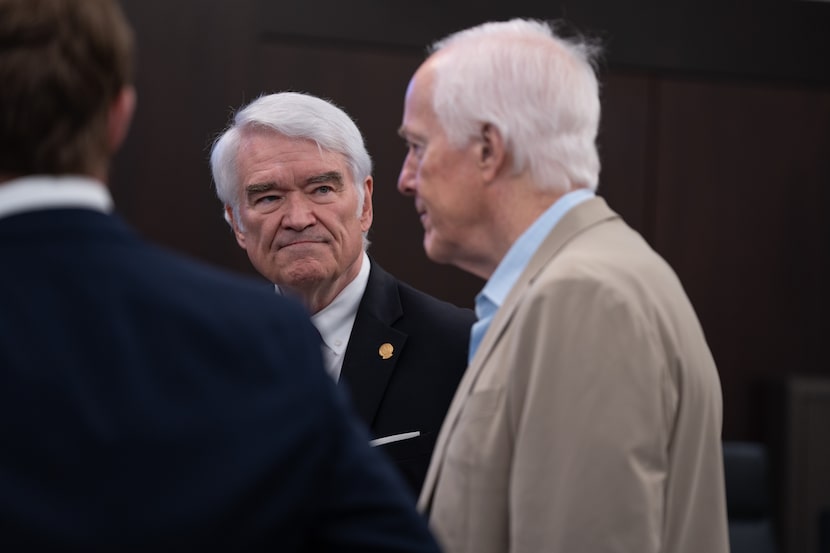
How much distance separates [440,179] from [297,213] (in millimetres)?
757

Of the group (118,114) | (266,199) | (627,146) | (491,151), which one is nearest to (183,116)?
(627,146)

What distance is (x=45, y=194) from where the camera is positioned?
104cm

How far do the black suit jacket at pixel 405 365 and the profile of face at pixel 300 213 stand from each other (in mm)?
103

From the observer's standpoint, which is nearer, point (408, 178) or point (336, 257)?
point (408, 178)

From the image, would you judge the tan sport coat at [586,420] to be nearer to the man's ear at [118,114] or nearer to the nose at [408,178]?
the nose at [408,178]

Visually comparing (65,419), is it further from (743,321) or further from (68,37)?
(743,321)

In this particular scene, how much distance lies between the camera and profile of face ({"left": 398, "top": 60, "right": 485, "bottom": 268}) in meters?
1.80

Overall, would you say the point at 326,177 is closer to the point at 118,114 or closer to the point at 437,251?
the point at 437,251

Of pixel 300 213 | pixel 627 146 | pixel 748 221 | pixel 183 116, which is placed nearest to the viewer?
pixel 300 213

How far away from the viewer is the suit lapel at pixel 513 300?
67.1 inches

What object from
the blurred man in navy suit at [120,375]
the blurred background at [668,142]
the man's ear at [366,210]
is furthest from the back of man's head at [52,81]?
the blurred background at [668,142]

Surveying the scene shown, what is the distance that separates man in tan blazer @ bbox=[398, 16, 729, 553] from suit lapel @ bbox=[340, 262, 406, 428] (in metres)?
0.55

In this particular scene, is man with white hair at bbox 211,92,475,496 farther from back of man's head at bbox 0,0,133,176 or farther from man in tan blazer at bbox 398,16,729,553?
back of man's head at bbox 0,0,133,176

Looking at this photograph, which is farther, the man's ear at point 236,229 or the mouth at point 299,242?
the man's ear at point 236,229
